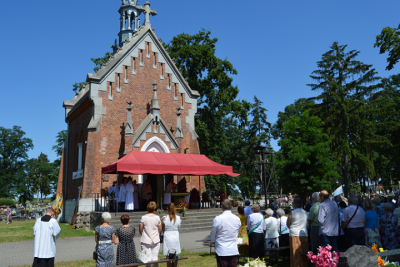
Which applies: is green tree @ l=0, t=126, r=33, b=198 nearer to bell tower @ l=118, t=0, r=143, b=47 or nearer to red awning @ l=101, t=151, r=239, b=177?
bell tower @ l=118, t=0, r=143, b=47

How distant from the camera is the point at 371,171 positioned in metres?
31.2

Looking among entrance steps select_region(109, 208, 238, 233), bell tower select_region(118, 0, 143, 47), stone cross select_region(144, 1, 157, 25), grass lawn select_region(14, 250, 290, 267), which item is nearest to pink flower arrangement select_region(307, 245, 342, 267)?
grass lawn select_region(14, 250, 290, 267)

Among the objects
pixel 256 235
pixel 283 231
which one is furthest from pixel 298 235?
pixel 283 231

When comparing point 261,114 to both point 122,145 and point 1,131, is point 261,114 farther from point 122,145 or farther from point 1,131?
point 1,131

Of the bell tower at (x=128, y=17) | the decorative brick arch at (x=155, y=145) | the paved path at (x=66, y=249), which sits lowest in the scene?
the paved path at (x=66, y=249)

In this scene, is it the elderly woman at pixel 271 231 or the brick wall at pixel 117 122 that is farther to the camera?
the brick wall at pixel 117 122

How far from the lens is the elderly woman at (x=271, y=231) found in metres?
→ 8.62

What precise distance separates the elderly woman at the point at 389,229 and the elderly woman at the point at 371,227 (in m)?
0.39

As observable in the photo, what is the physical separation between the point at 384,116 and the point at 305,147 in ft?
47.1

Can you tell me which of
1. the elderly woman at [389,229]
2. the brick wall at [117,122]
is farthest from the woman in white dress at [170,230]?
the brick wall at [117,122]

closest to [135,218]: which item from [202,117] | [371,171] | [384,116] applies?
[202,117]

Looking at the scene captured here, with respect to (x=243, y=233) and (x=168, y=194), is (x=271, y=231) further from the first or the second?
(x=168, y=194)

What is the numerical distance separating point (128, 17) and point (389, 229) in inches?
1206

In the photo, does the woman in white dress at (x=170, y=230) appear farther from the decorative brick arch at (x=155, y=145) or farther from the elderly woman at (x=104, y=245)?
the decorative brick arch at (x=155, y=145)
